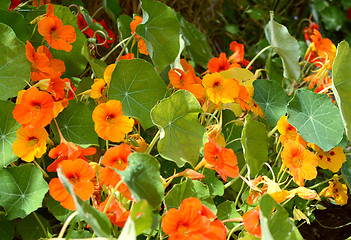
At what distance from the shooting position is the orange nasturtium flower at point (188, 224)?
711 millimetres

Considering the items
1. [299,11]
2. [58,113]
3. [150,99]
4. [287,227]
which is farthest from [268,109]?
[299,11]

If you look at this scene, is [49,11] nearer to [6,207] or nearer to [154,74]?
[154,74]

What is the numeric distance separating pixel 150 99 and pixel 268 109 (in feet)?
1.26

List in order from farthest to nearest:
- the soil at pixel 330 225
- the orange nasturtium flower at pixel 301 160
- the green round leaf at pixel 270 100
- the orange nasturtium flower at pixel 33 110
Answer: the soil at pixel 330 225
the green round leaf at pixel 270 100
the orange nasturtium flower at pixel 301 160
the orange nasturtium flower at pixel 33 110

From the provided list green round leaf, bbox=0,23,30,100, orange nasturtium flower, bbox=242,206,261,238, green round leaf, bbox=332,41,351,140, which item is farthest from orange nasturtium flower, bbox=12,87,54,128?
green round leaf, bbox=332,41,351,140

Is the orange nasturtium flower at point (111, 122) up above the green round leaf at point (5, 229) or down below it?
above

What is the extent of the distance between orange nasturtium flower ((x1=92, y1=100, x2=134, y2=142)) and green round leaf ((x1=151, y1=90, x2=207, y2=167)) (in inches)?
3.0

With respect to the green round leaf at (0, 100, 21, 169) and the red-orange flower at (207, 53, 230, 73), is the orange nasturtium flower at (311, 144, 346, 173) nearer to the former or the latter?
the red-orange flower at (207, 53, 230, 73)

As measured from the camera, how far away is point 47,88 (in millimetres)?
896

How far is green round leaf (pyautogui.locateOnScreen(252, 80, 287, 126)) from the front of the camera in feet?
3.92

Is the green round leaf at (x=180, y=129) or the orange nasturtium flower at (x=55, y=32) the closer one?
the green round leaf at (x=180, y=129)

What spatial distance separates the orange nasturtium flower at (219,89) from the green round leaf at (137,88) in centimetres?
12

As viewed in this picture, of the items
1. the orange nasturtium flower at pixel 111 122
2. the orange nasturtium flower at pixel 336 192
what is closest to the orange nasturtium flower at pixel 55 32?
the orange nasturtium flower at pixel 111 122

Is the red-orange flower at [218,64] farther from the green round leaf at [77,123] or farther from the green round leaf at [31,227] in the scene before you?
the green round leaf at [31,227]
